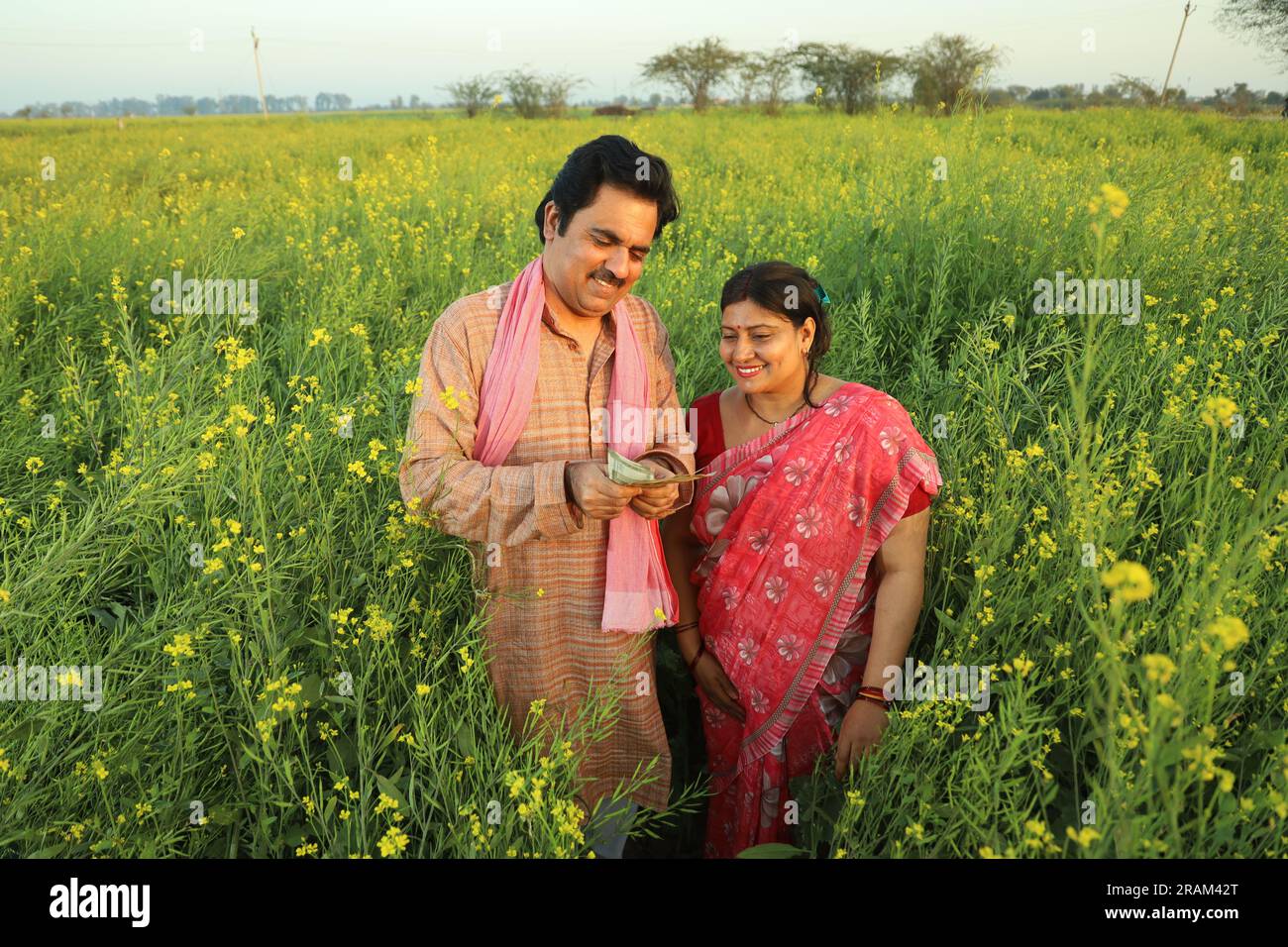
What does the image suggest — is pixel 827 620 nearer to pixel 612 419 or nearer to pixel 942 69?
pixel 612 419

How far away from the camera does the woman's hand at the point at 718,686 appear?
6.88 feet

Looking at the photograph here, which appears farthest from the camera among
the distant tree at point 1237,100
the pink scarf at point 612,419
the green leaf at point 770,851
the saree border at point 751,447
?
the distant tree at point 1237,100

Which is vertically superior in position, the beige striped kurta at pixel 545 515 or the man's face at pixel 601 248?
the man's face at pixel 601 248

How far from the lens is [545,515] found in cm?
158

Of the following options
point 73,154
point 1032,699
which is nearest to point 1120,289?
point 1032,699

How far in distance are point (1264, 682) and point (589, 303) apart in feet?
5.56

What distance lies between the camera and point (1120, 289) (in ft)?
10.3

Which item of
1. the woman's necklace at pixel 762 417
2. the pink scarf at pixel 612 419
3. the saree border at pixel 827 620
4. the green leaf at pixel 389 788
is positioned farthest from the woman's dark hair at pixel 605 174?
the green leaf at pixel 389 788

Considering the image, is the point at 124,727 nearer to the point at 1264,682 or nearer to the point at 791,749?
the point at 791,749

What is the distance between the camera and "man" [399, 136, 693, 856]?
1614mm

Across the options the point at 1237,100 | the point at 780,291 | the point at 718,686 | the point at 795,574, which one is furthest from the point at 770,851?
the point at 1237,100

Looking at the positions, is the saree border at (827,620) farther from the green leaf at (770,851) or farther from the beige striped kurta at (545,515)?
the green leaf at (770,851)

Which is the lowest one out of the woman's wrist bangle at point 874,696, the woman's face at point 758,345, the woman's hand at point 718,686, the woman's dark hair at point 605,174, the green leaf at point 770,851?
the green leaf at point 770,851

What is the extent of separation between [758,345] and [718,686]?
0.92 meters
